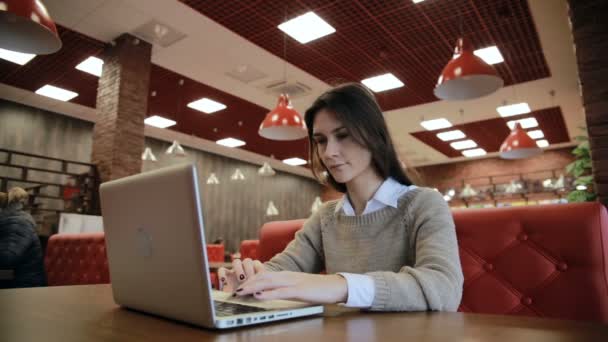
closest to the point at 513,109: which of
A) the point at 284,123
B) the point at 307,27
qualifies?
the point at 307,27

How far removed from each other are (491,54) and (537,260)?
5496mm

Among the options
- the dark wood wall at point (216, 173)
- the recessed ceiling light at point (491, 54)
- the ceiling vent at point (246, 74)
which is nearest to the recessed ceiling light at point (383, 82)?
the recessed ceiling light at point (491, 54)

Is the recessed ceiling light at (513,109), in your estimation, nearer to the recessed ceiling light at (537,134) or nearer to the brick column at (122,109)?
the recessed ceiling light at (537,134)

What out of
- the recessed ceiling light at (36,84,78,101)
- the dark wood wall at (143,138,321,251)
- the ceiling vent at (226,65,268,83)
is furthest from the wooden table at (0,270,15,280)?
the dark wood wall at (143,138,321,251)

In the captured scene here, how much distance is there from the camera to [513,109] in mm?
8508

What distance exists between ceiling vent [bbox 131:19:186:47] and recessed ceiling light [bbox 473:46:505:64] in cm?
440

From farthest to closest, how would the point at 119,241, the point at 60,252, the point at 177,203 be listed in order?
the point at 60,252 < the point at 119,241 < the point at 177,203

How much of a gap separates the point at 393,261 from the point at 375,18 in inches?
177

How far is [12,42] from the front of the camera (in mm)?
2801

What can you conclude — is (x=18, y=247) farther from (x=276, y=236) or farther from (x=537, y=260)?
(x=537, y=260)

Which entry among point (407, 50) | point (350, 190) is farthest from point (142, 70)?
point (350, 190)

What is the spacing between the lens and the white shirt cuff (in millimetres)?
853

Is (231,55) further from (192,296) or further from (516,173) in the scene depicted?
(516,173)

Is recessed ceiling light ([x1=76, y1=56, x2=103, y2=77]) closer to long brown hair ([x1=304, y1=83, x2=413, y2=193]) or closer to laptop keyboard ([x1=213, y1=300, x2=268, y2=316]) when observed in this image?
long brown hair ([x1=304, y1=83, x2=413, y2=193])
